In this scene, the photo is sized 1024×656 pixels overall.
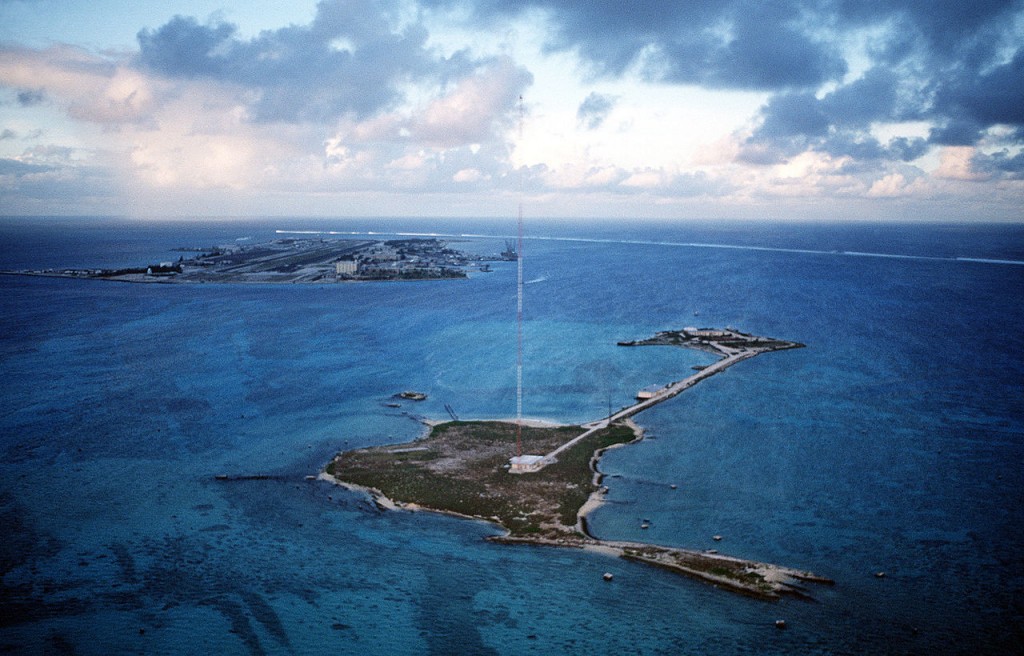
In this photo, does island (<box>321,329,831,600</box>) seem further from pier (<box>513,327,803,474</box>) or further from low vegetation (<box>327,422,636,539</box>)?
pier (<box>513,327,803,474</box>)

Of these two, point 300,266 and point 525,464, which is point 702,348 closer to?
point 525,464

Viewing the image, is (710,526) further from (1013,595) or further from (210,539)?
(210,539)

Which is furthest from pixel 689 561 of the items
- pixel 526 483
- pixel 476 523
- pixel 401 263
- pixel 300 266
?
pixel 300 266

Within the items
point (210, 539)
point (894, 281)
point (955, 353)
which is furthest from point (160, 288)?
point (894, 281)

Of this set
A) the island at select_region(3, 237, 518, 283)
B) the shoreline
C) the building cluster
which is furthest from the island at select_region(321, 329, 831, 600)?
the island at select_region(3, 237, 518, 283)

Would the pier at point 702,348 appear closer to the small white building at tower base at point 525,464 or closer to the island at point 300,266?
the small white building at tower base at point 525,464
